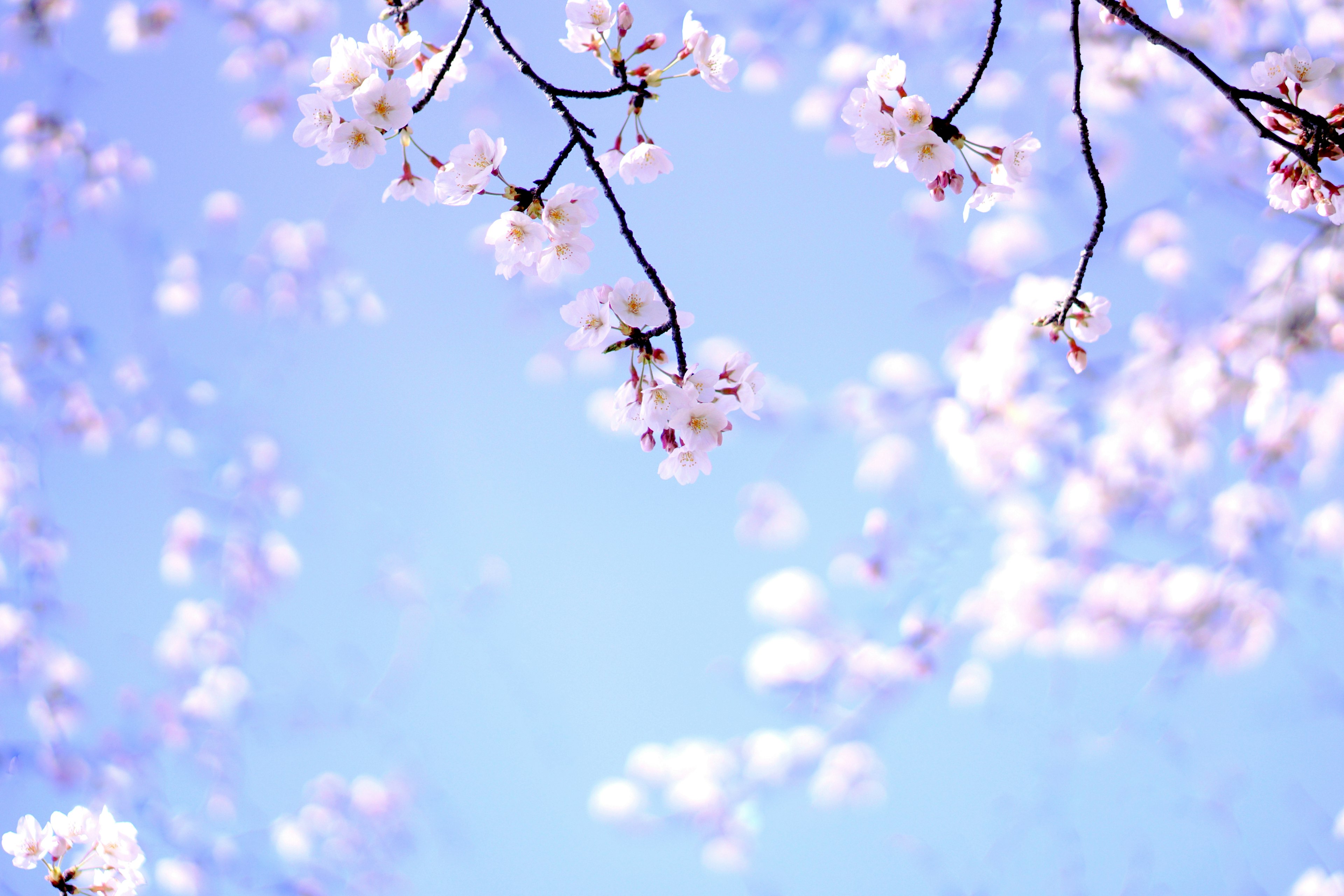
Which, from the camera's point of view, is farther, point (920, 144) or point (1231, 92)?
point (920, 144)

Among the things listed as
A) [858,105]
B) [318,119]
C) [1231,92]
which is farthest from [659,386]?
[1231,92]

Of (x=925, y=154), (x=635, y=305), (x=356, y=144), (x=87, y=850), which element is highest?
(x=356, y=144)

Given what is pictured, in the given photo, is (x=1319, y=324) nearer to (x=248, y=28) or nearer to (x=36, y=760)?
(x=248, y=28)

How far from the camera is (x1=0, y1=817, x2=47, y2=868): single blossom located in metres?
2.15

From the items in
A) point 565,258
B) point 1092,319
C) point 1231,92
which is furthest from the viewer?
point 1092,319

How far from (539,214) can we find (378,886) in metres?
5.69

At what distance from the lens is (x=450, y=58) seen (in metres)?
1.26

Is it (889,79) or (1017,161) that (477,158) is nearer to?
(889,79)

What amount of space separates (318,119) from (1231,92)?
1.53 metres

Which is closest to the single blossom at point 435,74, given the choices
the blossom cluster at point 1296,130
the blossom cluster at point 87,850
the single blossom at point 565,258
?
the single blossom at point 565,258

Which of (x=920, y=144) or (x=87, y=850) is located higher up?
(x=920, y=144)

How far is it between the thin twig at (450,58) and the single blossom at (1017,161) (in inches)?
39.4

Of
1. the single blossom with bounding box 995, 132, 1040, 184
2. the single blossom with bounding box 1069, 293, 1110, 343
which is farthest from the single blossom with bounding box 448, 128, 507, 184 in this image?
the single blossom with bounding box 1069, 293, 1110, 343

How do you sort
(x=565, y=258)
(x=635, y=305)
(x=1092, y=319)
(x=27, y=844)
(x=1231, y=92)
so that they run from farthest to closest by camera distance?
(x=27, y=844)
(x=1092, y=319)
(x=565, y=258)
(x=635, y=305)
(x=1231, y=92)
